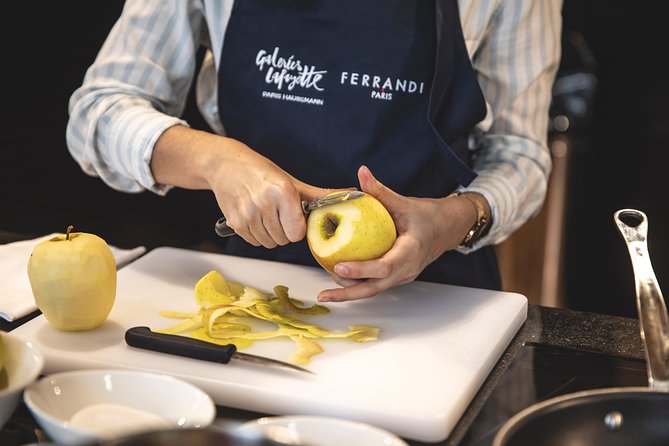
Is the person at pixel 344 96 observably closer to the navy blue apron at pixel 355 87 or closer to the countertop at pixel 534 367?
the navy blue apron at pixel 355 87

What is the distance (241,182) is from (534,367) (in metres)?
0.48

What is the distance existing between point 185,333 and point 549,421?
53 centimetres

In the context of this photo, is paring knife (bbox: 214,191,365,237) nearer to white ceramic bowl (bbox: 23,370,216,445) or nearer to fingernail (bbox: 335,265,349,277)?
fingernail (bbox: 335,265,349,277)

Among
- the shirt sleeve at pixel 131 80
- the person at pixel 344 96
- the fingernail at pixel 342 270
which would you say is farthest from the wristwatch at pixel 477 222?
the shirt sleeve at pixel 131 80

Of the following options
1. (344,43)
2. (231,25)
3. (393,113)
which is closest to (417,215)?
(393,113)

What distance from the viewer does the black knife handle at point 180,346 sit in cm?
115

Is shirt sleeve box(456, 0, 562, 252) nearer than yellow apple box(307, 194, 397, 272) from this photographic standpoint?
No

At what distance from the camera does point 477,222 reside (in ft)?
5.10

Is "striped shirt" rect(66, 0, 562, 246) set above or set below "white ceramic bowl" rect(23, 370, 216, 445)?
above

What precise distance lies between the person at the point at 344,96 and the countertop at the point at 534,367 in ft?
0.72

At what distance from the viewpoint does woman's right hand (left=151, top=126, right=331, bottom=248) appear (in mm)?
1311

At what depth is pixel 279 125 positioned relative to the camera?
159cm

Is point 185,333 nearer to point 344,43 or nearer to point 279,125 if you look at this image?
point 279,125

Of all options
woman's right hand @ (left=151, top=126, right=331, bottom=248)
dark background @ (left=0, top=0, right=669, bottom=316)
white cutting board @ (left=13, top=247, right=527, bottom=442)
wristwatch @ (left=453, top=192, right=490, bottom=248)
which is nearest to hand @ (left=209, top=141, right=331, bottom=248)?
woman's right hand @ (left=151, top=126, right=331, bottom=248)
